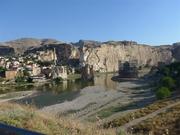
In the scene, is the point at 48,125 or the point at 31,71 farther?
the point at 31,71

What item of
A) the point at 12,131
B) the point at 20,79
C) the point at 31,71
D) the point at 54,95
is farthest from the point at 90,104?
the point at 31,71

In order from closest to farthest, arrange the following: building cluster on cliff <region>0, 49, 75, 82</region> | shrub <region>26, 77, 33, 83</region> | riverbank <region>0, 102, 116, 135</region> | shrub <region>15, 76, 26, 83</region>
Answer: riverbank <region>0, 102, 116, 135</region> → shrub <region>15, 76, 26, 83</region> → shrub <region>26, 77, 33, 83</region> → building cluster on cliff <region>0, 49, 75, 82</region>

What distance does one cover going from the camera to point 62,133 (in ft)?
26.5

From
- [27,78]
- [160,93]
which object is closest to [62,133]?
[160,93]

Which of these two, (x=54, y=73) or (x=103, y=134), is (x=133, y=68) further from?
(x=103, y=134)

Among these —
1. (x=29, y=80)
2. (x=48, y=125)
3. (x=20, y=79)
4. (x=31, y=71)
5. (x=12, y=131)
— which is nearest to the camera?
(x=12, y=131)

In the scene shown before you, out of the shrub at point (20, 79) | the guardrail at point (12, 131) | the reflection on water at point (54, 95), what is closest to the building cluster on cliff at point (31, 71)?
the shrub at point (20, 79)

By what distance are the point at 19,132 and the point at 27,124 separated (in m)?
4.34

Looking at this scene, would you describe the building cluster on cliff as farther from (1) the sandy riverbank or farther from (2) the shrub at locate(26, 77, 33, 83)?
(1) the sandy riverbank

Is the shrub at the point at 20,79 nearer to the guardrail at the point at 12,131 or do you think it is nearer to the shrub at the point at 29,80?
the shrub at the point at 29,80

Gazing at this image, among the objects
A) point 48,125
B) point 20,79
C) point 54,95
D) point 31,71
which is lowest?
point 54,95

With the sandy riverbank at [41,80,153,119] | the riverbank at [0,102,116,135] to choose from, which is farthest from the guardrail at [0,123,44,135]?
the sandy riverbank at [41,80,153,119]

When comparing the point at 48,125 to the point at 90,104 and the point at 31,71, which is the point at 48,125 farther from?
the point at 31,71

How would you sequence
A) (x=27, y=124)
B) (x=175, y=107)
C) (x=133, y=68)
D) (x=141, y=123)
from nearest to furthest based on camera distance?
(x=27, y=124)
(x=141, y=123)
(x=175, y=107)
(x=133, y=68)
